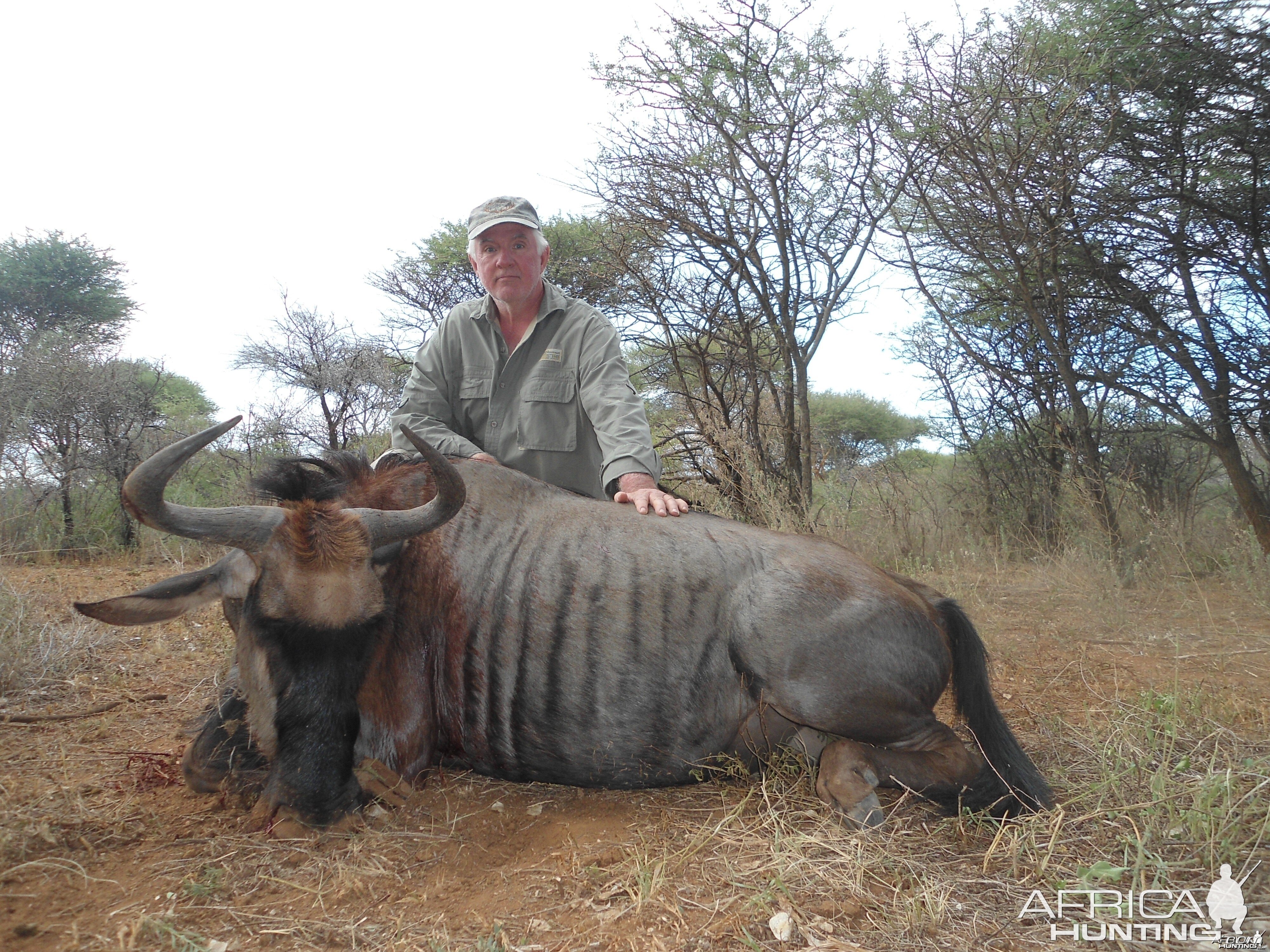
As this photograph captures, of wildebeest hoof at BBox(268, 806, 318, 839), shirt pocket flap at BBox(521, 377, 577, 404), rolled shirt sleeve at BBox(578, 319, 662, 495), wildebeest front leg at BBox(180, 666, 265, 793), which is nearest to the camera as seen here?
wildebeest hoof at BBox(268, 806, 318, 839)

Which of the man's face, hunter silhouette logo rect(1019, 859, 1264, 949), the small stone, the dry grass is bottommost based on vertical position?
hunter silhouette logo rect(1019, 859, 1264, 949)

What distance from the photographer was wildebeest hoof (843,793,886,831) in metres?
2.32

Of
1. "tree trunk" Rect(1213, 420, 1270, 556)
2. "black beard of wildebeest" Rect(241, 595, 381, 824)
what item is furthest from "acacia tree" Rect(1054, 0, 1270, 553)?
"black beard of wildebeest" Rect(241, 595, 381, 824)

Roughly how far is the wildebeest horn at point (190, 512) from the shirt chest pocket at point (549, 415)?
157 centimetres

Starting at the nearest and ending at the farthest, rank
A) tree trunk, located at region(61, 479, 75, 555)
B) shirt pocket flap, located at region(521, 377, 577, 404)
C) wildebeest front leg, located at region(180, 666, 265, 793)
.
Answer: wildebeest front leg, located at region(180, 666, 265, 793), shirt pocket flap, located at region(521, 377, 577, 404), tree trunk, located at region(61, 479, 75, 555)

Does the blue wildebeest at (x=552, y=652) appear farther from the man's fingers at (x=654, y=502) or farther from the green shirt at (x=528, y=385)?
the green shirt at (x=528, y=385)

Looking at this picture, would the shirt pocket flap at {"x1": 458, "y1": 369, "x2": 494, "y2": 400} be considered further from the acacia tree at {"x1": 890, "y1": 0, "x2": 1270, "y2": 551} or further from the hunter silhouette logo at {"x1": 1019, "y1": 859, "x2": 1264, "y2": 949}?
the acacia tree at {"x1": 890, "y1": 0, "x2": 1270, "y2": 551}

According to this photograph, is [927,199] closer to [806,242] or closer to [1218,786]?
[806,242]

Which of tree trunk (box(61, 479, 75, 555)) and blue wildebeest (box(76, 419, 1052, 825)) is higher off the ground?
tree trunk (box(61, 479, 75, 555))

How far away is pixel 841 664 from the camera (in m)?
2.46

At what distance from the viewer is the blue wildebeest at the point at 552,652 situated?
2.29 meters

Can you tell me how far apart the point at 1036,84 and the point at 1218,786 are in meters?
6.21

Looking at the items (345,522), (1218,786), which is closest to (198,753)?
(345,522)

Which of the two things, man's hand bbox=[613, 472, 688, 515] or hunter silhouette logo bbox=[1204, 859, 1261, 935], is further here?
man's hand bbox=[613, 472, 688, 515]
